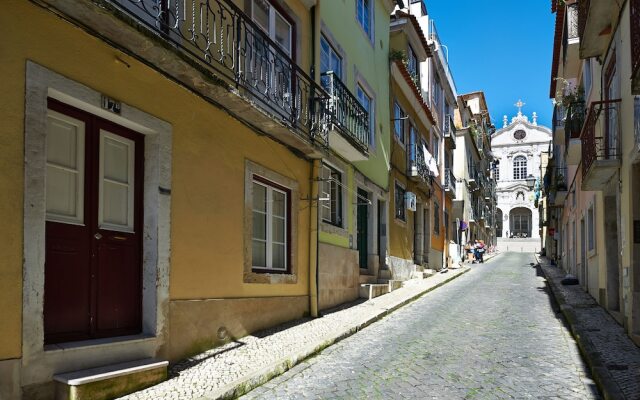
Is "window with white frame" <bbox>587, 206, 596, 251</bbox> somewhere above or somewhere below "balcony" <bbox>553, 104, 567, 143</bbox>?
below

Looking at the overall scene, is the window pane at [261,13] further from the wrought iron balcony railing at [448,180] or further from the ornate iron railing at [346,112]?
the wrought iron balcony railing at [448,180]

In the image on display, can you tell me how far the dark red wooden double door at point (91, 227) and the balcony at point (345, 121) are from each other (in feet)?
16.7

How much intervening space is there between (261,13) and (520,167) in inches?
2723

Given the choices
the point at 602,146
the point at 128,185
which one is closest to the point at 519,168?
the point at 602,146

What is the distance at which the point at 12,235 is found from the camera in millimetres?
4551

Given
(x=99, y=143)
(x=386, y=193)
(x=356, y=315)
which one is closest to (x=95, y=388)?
(x=99, y=143)

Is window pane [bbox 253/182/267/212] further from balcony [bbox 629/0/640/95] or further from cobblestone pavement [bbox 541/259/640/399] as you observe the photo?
balcony [bbox 629/0/640/95]

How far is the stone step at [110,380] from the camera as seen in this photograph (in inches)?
186

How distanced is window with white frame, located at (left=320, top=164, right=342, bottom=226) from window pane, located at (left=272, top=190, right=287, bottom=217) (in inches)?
73.0

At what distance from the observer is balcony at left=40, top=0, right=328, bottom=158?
17.3 feet

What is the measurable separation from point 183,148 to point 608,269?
8369 mm

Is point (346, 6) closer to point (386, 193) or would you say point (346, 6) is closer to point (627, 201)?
point (386, 193)

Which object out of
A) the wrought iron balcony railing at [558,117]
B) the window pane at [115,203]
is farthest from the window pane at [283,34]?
the wrought iron balcony railing at [558,117]

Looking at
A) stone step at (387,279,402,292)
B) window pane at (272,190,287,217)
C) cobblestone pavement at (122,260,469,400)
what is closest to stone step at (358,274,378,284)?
stone step at (387,279,402,292)
